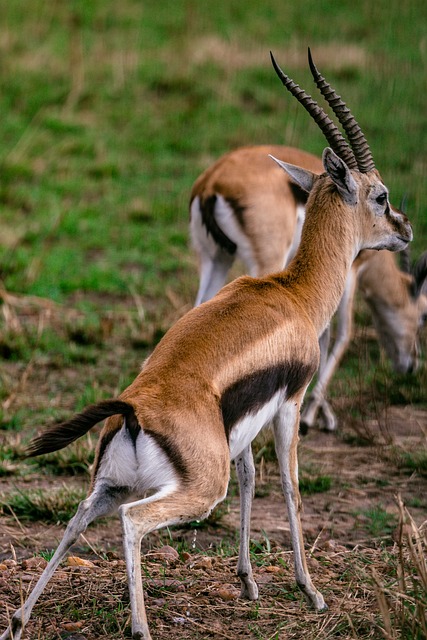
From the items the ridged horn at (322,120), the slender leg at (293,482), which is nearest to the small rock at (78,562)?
the slender leg at (293,482)

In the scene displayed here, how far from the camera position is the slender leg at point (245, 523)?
141 inches

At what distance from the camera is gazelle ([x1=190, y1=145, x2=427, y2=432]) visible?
19.0ft

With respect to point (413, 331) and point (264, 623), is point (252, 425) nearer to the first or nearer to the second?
point (264, 623)

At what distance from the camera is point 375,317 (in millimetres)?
6684

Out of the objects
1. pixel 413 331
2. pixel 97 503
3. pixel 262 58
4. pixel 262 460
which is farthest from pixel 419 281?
pixel 262 58

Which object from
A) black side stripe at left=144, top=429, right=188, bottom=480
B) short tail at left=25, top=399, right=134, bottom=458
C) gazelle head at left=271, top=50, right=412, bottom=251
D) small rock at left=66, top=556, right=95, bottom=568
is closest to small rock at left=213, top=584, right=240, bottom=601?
small rock at left=66, top=556, right=95, bottom=568

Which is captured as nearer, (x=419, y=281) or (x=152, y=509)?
(x=152, y=509)

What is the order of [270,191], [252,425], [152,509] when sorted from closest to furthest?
[152,509], [252,425], [270,191]

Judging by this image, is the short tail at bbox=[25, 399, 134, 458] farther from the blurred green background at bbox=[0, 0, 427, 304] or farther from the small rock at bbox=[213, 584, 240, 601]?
the blurred green background at bbox=[0, 0, 427, 304]

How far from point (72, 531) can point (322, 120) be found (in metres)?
1.78

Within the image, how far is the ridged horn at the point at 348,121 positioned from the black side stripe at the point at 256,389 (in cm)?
98

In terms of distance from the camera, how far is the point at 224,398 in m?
3.19

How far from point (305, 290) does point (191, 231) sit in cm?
236

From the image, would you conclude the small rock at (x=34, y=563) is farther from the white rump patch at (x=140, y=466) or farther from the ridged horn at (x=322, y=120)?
the ridged horn at (x=322, y=120)
